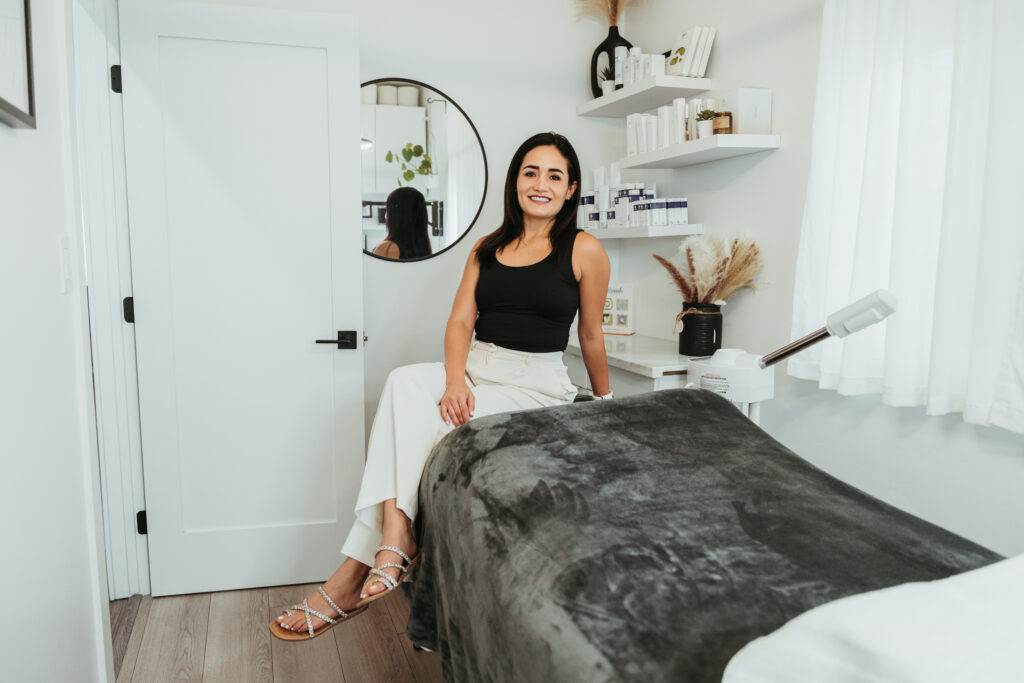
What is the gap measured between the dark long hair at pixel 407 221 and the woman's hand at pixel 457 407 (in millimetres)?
1359

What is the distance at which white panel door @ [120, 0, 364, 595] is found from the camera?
8.09ft

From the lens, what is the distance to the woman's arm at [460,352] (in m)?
1.87

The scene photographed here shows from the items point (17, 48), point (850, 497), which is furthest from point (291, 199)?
point (850, 497)

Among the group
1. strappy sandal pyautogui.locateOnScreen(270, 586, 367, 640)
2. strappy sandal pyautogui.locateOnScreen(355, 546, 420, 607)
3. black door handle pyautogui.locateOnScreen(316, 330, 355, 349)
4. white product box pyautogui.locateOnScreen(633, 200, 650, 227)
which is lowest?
strappy sandal pyautogui.locateOnScreen(270, 586, 367, 640)

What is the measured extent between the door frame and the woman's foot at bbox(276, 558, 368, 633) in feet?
3.01

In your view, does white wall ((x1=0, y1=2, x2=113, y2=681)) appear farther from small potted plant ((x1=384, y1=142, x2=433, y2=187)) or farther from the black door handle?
small potted plant ((x1=384, y1=142, x2=433, y2=187))

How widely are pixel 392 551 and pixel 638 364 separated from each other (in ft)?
3.68

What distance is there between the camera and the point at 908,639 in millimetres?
637

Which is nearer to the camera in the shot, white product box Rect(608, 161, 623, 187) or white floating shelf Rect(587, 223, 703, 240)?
white floating shelf Rect(587, 223, 703, 240)

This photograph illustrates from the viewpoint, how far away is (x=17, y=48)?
3.96 feet

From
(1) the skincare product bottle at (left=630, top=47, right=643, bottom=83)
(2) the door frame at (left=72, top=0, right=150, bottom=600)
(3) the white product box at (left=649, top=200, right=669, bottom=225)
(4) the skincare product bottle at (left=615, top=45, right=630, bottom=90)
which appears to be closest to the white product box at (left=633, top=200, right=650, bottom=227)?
(3) the white product box at (left=649, top=200, right=669, bottom=225)

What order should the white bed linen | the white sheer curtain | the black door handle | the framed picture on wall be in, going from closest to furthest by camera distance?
the white bed linen
the framed picture on wall
the white sheer curtain
the black door handle

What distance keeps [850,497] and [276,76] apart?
7.38 feet

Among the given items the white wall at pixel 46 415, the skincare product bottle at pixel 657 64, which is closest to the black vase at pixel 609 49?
the skincare product bottle at pixel 657 64
